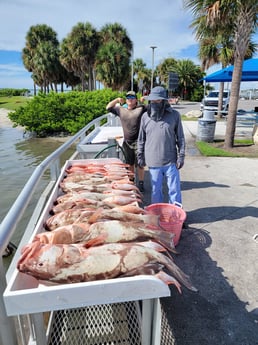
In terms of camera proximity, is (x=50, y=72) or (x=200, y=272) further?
(x=50, y=72)

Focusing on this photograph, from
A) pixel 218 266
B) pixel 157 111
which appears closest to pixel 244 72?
pixel 157 111

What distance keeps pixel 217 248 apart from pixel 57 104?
52.9 ft

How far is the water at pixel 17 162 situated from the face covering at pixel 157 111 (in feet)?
12.6

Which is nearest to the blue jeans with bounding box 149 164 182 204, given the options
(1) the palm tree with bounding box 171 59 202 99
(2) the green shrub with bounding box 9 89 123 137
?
(2) the green shrub with bounding box 9 89 123 137

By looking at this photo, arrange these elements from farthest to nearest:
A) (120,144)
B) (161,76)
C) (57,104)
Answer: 1. (161,76)
2. (57,104)
3. (120,144)

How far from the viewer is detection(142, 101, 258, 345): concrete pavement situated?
231 centimetres

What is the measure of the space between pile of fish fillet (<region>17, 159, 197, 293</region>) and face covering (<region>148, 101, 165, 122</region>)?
1.48m

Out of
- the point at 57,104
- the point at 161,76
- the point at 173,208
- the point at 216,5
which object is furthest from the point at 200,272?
the point at 161,76

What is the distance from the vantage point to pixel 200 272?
3043 millimetres

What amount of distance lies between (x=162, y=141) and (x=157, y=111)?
16.2 inches

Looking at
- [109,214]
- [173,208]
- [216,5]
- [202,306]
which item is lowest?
[202,306]

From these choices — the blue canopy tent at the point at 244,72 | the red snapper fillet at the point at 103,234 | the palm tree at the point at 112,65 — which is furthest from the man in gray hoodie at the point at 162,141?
the palm tree at the point at 112,65

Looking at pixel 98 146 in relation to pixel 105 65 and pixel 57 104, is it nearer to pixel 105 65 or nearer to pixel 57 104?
pixel 57 104

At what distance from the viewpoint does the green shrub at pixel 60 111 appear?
17.2 meters
